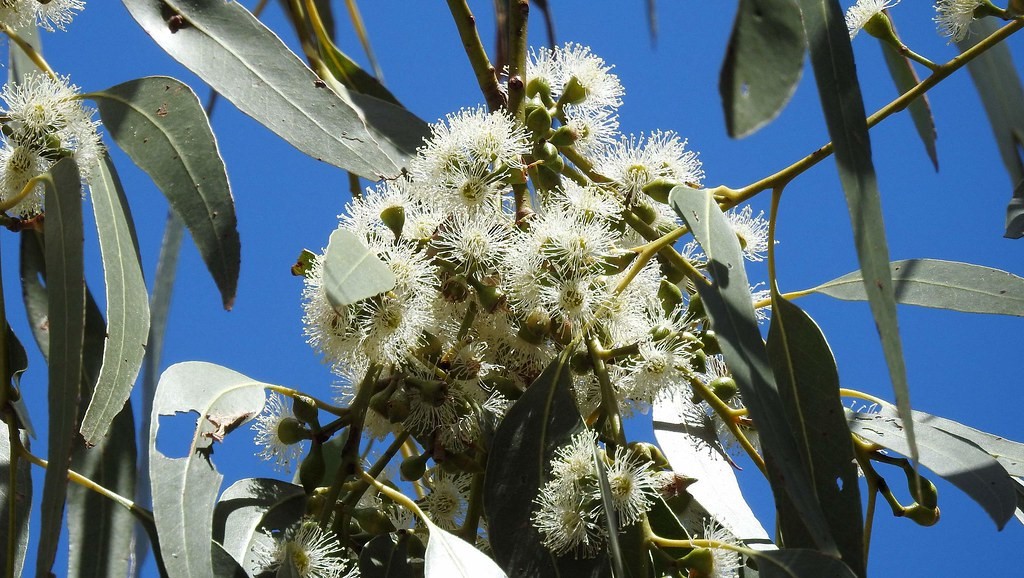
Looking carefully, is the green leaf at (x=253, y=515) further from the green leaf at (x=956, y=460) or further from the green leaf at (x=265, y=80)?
the green leaf at (x=956, y=460)

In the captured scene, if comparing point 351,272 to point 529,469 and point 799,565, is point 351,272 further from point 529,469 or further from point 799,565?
point 799,565

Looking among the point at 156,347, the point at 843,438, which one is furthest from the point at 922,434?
the point at 156,347

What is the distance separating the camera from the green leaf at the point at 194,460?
74 cm

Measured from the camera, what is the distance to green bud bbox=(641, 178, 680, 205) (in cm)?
87

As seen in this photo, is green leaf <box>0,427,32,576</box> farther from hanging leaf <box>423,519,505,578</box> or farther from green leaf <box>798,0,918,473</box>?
green leaf <box>798,0,918,473</box>

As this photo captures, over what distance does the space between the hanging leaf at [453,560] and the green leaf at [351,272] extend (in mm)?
206

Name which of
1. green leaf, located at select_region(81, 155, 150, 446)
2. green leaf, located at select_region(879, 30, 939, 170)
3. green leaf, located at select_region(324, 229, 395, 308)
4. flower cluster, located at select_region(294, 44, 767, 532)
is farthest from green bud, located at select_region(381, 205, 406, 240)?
green leaf, located at select_region(879, 30, 939, 170)

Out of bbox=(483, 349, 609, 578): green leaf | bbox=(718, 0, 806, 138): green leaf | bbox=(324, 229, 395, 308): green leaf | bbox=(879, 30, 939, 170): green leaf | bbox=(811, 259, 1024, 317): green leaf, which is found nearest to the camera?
bbox=(718, 0, 806, 138): green leaf

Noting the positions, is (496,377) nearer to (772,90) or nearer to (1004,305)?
(772,90)

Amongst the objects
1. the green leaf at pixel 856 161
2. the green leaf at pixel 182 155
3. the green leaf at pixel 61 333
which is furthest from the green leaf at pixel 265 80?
the green leaf at pixel 856 161

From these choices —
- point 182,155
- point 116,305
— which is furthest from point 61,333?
point 182,155

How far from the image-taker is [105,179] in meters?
0.96

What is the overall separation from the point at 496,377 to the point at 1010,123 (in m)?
0.72

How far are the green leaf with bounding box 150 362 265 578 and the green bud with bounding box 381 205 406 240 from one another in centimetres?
19
